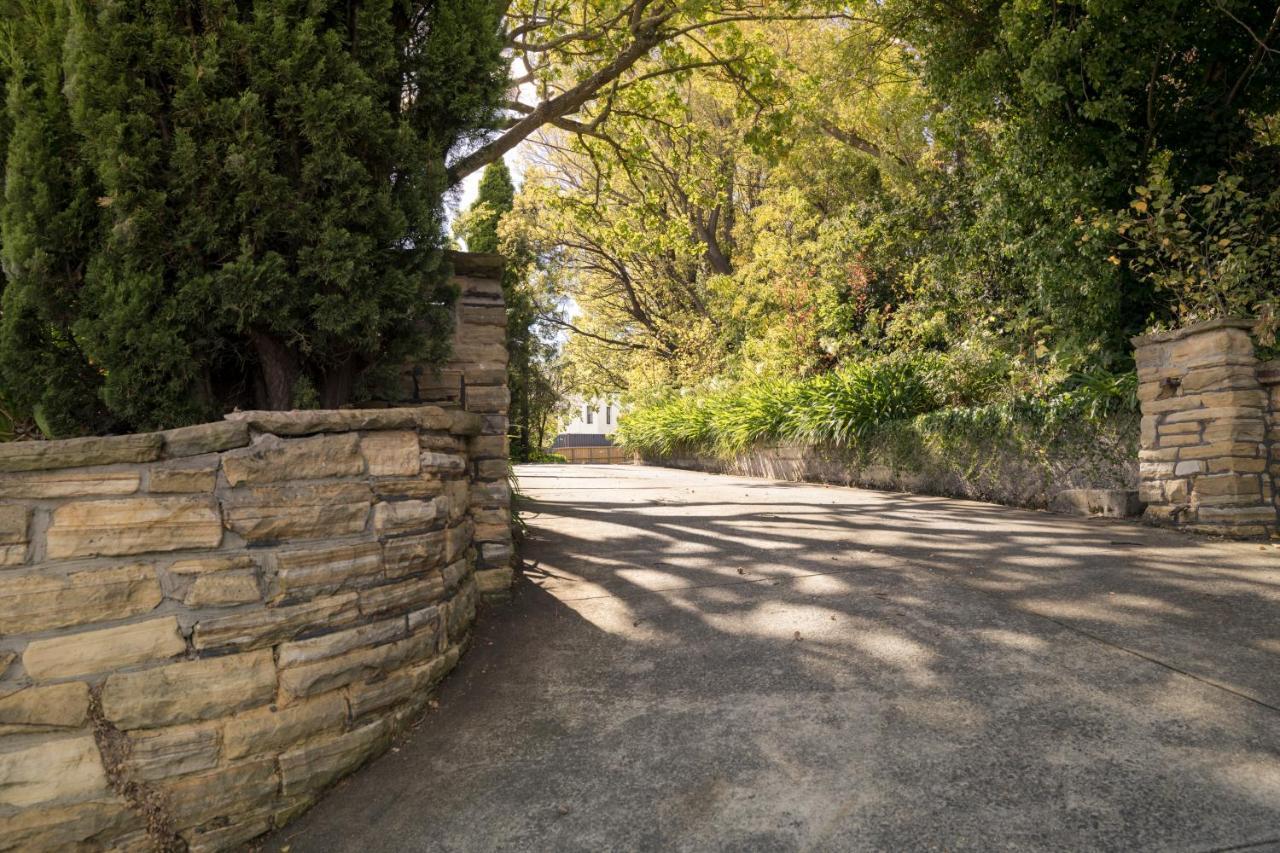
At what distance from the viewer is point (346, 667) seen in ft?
8.55

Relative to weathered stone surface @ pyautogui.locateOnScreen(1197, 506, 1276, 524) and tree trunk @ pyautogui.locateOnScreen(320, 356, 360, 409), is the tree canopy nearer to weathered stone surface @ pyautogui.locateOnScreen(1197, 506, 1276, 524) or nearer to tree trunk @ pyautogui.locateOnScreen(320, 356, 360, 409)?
weathered stone surface @ pyautogui.locateOnScreen(1197, 506, 1276, 524)

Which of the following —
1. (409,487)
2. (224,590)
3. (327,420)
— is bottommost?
(224,590)

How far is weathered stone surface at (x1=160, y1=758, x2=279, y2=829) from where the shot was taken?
228cm

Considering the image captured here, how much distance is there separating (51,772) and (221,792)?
45 centimetres

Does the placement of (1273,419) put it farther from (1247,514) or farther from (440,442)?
(440,442)

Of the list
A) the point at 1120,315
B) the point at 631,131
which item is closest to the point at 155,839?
the point at 1120,315

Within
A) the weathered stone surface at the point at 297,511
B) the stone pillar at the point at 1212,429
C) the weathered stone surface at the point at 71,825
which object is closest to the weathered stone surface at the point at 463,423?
the weathered stone surface at the point at 297,511

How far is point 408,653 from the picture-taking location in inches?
112

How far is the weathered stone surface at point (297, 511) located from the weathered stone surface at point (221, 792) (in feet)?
2.40

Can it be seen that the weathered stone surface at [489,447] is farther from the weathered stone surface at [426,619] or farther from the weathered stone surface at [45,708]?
the weathered stone surface at [45,708]

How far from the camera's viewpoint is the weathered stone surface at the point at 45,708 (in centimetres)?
212

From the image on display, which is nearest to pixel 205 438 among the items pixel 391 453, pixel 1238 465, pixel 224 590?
pixel 224 590

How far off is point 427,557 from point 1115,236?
7.15 meters

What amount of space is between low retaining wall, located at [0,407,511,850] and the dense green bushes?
617 centimetres
